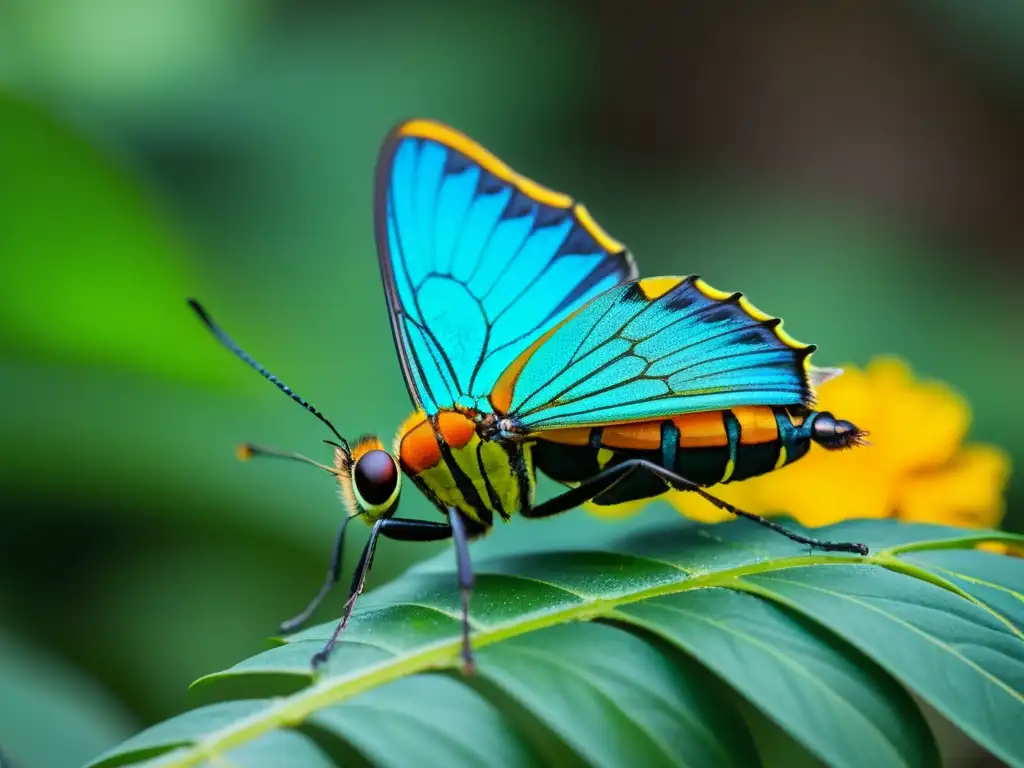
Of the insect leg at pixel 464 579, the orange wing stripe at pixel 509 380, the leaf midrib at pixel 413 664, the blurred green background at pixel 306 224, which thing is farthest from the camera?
the blurred green background at pixel 306 224

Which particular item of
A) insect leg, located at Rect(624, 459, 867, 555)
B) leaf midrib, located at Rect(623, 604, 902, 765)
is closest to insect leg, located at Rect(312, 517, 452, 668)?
insect leg, located at Rect(624, 459, 867, 555)

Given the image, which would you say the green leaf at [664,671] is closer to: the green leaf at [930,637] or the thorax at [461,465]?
the green leaf at [930,637]

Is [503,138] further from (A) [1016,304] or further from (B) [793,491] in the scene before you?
(B) [793,491]

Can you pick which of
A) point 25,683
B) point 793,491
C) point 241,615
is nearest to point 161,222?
point 241,615

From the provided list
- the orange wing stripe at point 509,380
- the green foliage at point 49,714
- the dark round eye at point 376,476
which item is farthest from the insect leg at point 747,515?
the green foliage at point 49,714

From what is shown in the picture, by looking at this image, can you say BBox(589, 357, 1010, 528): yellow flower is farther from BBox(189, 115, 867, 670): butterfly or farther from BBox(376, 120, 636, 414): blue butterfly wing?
BBox(376, 120, 636, 414): blue butterfly wing

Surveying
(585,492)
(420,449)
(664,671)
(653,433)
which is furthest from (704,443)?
(664,671)
